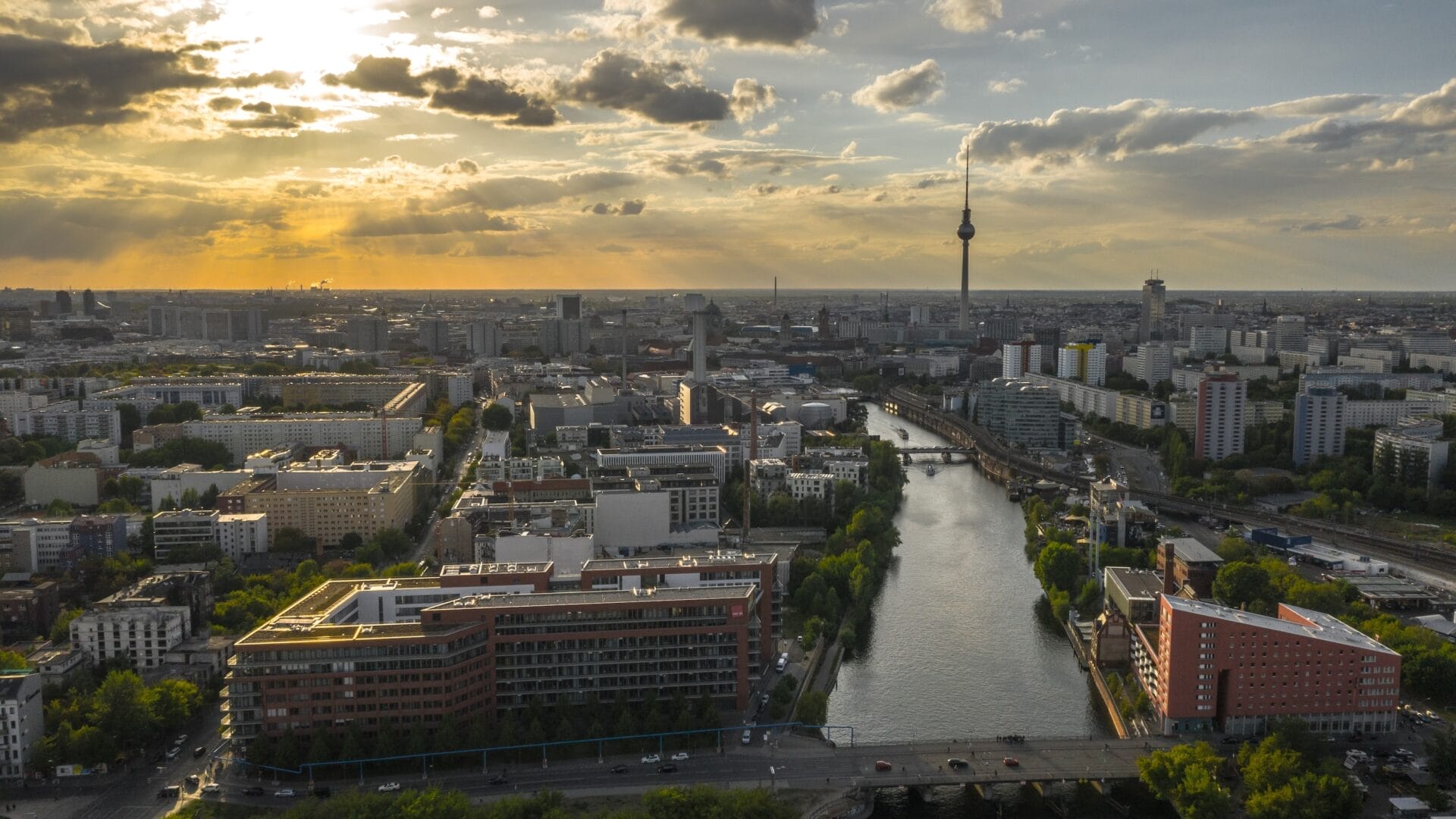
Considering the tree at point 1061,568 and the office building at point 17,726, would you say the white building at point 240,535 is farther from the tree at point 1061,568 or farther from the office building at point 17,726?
the tree at point 1061,568

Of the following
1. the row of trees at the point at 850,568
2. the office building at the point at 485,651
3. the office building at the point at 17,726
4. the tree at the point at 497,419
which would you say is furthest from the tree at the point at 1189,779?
the tree at the point at 497,419

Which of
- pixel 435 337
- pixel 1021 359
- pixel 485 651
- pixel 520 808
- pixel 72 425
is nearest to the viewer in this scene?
pixel 520 808

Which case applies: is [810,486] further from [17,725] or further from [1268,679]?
[17,725]

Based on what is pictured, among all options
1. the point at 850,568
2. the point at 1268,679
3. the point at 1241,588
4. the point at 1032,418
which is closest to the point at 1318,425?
the point at 1032,418

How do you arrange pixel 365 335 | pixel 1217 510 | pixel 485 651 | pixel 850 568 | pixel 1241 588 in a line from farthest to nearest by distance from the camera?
pixel 365 335 < pixel 1217 510 < pixel 850 568 < pixel 1241 588 < pixel 485 651

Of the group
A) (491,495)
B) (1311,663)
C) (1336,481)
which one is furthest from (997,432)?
(1311,663)

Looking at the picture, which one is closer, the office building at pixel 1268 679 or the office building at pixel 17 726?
the office building at pixel 17 726

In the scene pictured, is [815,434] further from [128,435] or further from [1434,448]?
[128,435]
